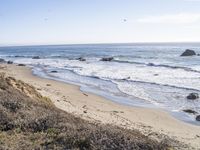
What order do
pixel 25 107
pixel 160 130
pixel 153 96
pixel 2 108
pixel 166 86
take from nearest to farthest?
pixel 2 108 < pixel 25 107 < pixel 160 130 < pixel 153 96 < pixel 166 86

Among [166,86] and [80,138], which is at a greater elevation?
[80,138]

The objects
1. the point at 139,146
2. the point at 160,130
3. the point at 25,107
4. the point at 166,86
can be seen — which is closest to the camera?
the point at 139,146

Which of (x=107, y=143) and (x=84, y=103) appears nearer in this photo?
(x=107, y=143)

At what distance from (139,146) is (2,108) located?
4062mm

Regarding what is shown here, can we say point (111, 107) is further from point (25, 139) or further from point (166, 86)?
point (25, 139)

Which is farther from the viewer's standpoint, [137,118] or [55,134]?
[137,118]

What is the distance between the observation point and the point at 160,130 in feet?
40.9

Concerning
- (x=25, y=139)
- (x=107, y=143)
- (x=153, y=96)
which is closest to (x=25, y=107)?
(x=25, y=139)

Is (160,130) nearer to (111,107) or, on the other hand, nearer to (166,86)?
(111,107)

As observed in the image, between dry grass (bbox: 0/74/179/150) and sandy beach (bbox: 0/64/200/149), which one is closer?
dry grass (bbox: 0/74/179/150)

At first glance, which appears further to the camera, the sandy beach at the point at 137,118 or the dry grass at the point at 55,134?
the sandy beach at the point at 137,118

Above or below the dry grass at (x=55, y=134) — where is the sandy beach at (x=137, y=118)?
below

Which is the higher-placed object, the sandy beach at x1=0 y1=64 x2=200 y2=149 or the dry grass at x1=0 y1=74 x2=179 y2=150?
the dry grass at x1=0 y1=74 x2=179 y2=150

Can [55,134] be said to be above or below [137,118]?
above
